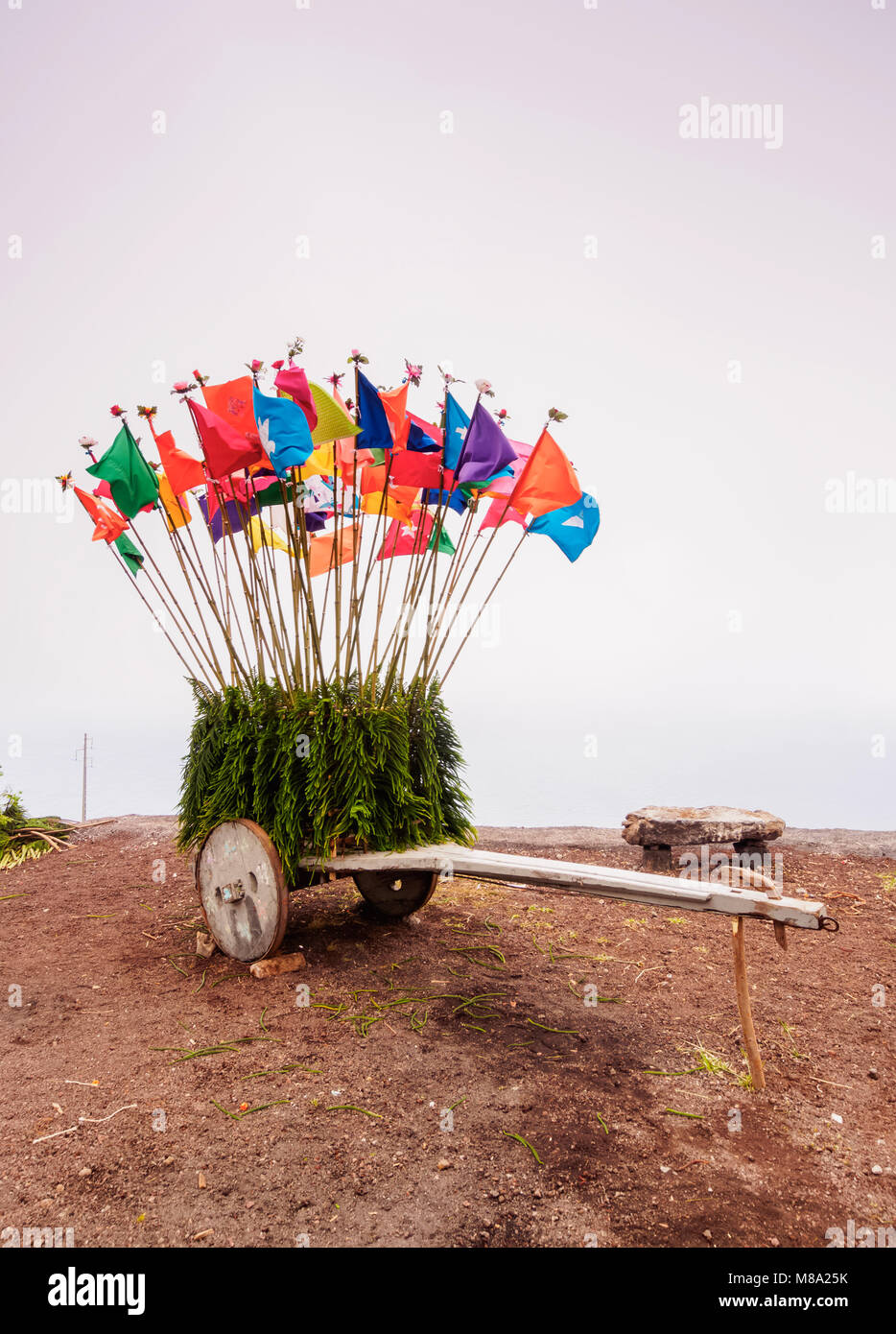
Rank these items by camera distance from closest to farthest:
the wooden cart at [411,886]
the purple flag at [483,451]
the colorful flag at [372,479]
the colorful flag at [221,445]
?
the wooden cart at [411,886] < the colorful flag at [221,445] < the purple flag at [483,451] < the colorful flag at [372,479]

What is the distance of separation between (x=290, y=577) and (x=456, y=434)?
138cm

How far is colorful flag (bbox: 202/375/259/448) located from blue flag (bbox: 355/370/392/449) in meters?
0.63

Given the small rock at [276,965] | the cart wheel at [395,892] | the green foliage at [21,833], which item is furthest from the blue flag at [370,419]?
the green foliage at [21,833]

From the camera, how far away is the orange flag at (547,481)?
→ 4805mm

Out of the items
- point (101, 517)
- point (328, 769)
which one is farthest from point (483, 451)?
point (101, 517)

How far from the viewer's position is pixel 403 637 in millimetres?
5148

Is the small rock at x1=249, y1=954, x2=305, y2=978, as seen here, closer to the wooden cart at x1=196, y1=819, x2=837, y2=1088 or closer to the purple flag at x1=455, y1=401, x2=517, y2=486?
the wooden cart at x1=196, y1=819, x2=837, y2=1088

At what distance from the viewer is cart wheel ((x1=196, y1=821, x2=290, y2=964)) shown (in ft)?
15.6

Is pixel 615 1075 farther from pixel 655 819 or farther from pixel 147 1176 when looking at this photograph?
pixel 655 819

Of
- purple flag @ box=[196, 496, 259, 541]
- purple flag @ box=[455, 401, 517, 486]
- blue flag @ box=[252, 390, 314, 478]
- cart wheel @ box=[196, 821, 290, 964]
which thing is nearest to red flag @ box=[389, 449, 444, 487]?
purple flag @ box=[455, 401, 517, 486]

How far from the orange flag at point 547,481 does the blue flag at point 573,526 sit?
0.96ft

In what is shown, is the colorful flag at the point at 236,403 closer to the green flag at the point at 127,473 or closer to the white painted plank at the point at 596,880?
the green flag at the point at 127,473

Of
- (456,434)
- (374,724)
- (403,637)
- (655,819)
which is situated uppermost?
(456,434)

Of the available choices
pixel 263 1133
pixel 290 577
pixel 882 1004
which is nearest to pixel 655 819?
pixel 882 1004
